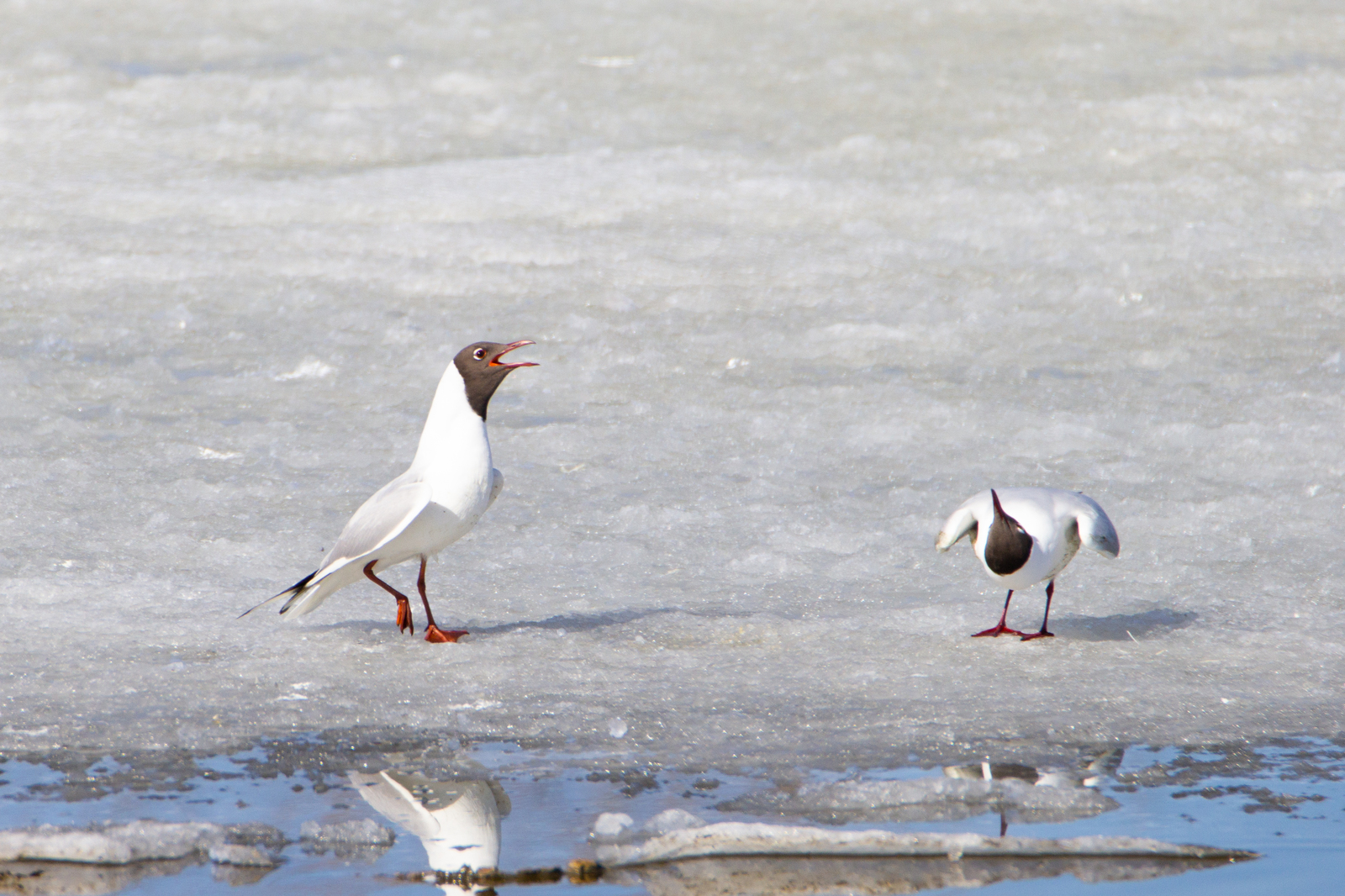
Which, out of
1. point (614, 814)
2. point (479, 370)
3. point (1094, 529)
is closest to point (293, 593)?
point (479, 370)

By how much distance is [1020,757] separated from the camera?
3.05m

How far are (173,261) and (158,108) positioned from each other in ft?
7.30

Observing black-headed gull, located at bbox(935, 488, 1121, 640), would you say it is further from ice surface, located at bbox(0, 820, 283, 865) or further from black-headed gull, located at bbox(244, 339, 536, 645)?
ice surface, located at bbox(0, 820, 283, 865)

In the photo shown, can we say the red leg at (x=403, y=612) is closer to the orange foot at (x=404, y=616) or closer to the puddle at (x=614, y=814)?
the orange foot at (x=404, y=616)

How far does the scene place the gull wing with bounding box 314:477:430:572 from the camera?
3.71 meters

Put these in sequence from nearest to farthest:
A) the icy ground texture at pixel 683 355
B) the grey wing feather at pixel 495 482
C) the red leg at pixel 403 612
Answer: the icy ground texture at pixel 683 355, the red leg at pixel 403 612, the grey wing feather at pixel 495 482

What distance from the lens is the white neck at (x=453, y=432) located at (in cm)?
384

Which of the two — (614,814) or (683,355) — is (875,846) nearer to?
(614,814)

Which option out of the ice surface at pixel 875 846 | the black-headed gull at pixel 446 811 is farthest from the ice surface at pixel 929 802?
the black-headed gull at pixel 446 811

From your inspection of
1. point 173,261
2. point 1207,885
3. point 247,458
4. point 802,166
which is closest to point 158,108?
point 173,261

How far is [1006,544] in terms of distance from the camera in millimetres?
3635

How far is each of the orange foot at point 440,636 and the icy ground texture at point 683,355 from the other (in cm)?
6

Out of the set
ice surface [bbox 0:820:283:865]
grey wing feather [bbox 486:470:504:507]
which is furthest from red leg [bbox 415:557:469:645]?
ice surface [bbox 0:820:283:865]

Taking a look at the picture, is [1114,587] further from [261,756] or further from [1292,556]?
[261,756]
